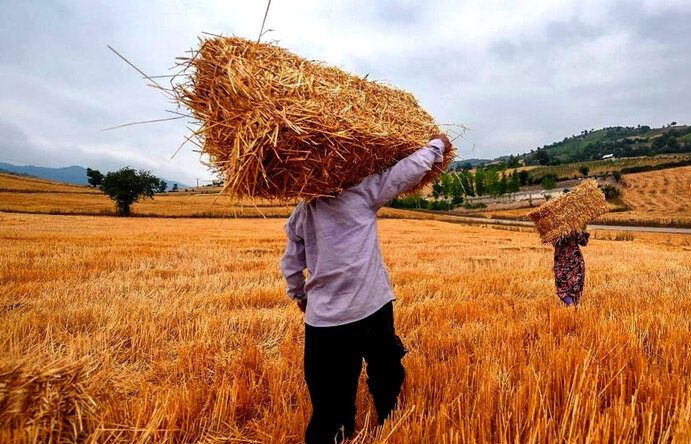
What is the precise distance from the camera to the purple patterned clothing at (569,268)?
20.4 ft

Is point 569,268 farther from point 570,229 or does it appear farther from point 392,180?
point 392,180

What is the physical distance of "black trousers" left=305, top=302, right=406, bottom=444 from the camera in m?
2.43

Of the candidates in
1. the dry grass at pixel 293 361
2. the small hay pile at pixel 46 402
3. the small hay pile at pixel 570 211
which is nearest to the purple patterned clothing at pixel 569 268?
the small hay pile at pixel 570 211

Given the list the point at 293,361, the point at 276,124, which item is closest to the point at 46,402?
the point at 276,124

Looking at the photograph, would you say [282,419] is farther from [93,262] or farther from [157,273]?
[93,262]

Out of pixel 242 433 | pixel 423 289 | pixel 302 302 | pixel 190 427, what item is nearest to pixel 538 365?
pixel 302 302

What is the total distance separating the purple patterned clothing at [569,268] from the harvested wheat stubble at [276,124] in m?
4.82

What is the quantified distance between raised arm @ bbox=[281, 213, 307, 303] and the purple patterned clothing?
4.95 metres

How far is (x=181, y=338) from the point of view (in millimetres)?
4328

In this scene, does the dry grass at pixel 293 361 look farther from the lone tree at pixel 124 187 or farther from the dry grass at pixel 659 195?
the dry grass at pixel 659 195

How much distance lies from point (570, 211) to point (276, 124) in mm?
6359

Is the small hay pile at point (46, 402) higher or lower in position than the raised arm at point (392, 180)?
lower

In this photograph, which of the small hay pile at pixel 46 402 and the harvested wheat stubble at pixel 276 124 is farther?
the harvested wheat stubble at pixel 276 124

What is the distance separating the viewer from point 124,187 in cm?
5319
